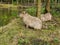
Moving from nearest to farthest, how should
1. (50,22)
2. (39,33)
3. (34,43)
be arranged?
(34,43)
(39,33)
(50,22)

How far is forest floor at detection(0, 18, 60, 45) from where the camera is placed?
9.38 m

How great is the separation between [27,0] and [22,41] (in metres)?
29.4

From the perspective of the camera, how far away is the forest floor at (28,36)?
9375mm

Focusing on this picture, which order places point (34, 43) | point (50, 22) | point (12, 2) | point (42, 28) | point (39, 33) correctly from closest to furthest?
point (34, 43), point (39, 33), point (42, 28), point (50, 22), point (12, 2)

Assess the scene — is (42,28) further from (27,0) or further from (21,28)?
(27,0)

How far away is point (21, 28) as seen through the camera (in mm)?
11016

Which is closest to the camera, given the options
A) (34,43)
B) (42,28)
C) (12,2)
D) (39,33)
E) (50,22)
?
(34,43)

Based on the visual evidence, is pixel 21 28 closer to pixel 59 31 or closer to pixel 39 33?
pixel 39 33

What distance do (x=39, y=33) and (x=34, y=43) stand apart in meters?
1.22

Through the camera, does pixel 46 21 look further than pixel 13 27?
Yes

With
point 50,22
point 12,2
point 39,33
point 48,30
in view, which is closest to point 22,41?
point 39,33

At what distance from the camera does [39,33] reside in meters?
10.4

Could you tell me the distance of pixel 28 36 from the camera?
32.4 ft

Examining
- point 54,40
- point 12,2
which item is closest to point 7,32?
point 54,40
